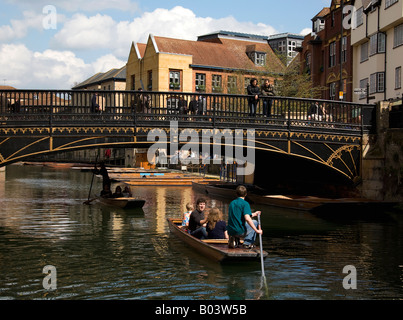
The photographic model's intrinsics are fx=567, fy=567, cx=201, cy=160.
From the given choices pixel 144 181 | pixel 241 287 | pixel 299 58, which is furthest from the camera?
pixel 299 58

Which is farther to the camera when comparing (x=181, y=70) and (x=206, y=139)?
(x=181, y=70)

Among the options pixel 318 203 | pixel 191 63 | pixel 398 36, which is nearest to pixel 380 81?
pixel 398 36

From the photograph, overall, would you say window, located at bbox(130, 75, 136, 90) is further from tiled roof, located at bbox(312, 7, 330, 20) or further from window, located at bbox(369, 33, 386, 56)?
window, located at bbox(369, 33, 386, 56)

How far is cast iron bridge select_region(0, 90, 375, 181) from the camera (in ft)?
66.2

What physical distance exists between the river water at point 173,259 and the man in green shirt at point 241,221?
2.15ft

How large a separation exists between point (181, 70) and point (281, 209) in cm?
3959

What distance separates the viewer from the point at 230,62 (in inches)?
2660

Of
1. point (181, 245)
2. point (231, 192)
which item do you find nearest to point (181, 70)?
point (231, 192)

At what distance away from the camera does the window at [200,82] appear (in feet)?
214

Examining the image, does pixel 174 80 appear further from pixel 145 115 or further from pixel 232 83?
pixel 145 115

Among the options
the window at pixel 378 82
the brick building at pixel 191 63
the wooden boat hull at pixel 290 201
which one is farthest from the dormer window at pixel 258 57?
the wooden boat hull at pixel 290 201

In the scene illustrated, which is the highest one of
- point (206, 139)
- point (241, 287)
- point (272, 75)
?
point (272, 75)

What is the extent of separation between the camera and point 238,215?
1330cm
